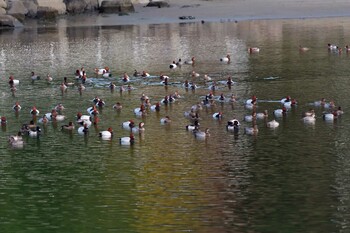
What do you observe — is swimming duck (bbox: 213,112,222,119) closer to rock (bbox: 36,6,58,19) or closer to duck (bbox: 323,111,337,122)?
duck (bbox: 323,111,337,122)

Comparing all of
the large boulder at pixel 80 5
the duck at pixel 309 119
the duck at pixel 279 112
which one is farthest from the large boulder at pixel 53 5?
the duck at pixel 309 119

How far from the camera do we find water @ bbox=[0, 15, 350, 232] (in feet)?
91.1

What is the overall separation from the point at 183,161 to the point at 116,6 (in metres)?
60.5

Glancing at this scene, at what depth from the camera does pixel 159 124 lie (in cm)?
4116

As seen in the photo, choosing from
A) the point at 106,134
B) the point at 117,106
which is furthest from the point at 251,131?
the point at 117,106

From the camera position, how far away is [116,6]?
93.1m

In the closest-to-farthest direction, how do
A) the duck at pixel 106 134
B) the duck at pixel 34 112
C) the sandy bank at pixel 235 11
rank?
the duck at pixel 106 134, the duck at pixel 34 112, the sandy bank at pixel 235 11

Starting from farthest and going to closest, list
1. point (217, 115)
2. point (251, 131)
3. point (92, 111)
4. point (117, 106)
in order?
point (117, 106), point (92, 111), point (217, 115), point (251, 131)

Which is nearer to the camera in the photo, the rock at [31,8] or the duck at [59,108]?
the duck at [59,108]

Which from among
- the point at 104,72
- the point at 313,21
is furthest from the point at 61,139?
the point at 313,21

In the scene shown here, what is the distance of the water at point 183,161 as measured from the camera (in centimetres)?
2778

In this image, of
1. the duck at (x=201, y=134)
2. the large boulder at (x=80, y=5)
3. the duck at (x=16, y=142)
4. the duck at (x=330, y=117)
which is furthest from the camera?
the large boulder at (x=80, y=5)

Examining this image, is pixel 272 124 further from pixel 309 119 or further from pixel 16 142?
pixel 16 142

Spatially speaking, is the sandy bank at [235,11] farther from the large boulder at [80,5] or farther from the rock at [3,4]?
the rock at [3,4]
